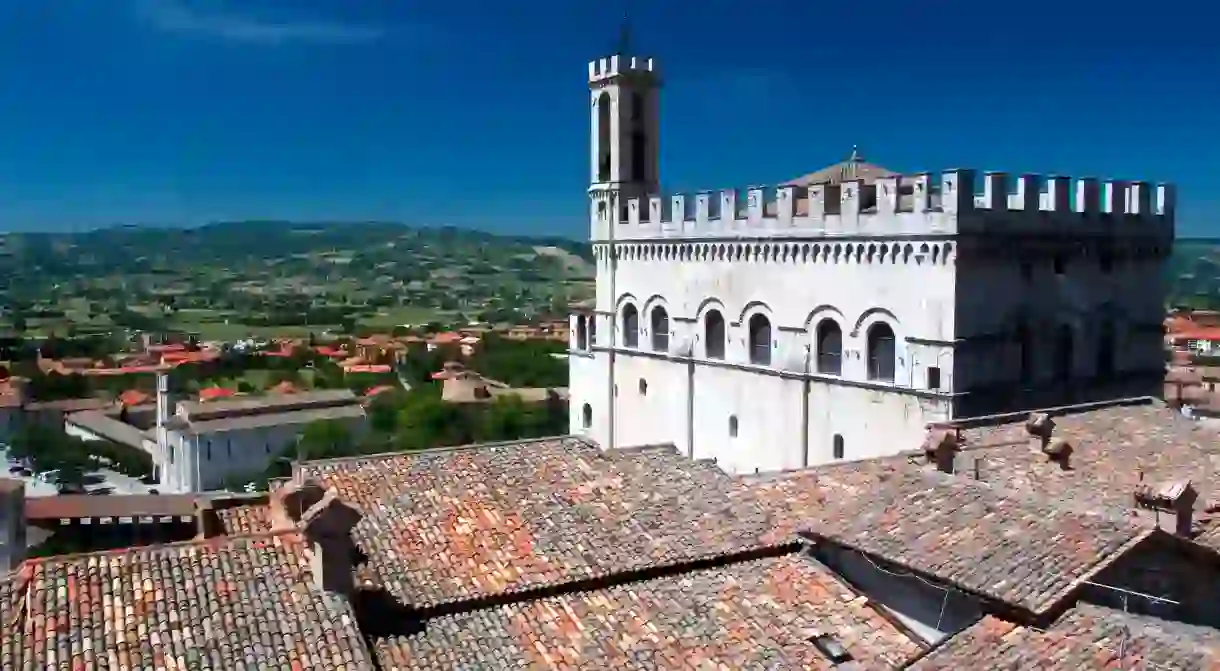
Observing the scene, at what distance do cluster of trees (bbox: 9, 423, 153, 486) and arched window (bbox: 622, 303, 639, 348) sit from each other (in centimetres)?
4408

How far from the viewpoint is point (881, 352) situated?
78.9ft

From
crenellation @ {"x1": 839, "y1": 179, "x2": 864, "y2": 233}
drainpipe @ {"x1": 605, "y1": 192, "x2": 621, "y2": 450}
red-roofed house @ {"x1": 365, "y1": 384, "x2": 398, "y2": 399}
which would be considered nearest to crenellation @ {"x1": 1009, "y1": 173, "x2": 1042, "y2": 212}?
crenellation @ {"x1": 839, "y1": 179, "x2": 864, "y2": 233}

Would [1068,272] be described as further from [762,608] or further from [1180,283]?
[1180,283]

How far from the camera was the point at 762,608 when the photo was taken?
1321 centimetres

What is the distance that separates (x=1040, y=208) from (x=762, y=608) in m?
13.9

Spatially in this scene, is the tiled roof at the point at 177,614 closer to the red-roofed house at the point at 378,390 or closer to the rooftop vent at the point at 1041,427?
the rooftop vent at the point at 1041,427

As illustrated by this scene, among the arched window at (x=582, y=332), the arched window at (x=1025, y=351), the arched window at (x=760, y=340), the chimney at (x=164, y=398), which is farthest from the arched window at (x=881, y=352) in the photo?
Answer: the chimney at (x=164, y=398)

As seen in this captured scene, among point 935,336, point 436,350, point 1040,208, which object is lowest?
point 436,350

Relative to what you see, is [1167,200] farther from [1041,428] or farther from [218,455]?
[218,455]

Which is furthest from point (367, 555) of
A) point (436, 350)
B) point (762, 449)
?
point (436, 350)

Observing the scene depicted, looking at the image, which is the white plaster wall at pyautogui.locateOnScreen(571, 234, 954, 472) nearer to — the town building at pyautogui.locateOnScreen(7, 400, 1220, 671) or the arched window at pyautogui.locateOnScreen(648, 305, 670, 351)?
the arched window at pyautogui.locateOnScreen(648, 305, 670, 351)

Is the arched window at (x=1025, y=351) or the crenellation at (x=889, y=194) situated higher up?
the crenellation at (x=889, y=194)

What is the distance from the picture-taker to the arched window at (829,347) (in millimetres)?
25016

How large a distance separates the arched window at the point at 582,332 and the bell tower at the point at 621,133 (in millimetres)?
2572
